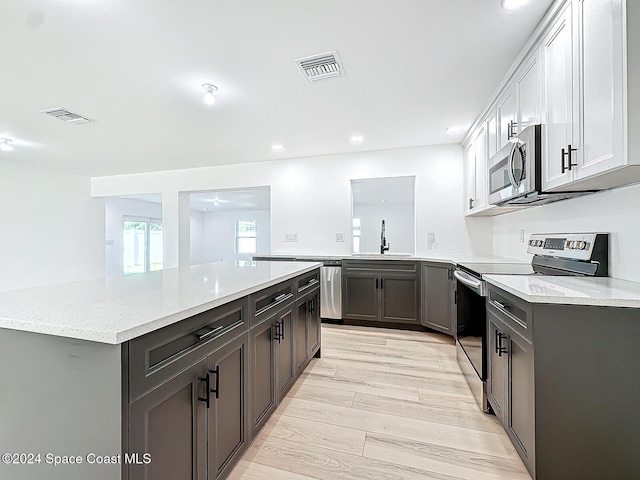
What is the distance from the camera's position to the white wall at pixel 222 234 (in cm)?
1050

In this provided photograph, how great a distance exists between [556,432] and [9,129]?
5.31 meters

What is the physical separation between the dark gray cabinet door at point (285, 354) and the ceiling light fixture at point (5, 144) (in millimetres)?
4296

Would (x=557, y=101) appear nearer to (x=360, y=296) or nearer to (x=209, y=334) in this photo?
(x=209, y=334)

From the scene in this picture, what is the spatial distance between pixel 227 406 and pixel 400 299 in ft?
8.81

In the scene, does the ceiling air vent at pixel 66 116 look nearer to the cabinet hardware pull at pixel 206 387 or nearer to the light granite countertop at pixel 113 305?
the light granite countertop at pixel 113 305

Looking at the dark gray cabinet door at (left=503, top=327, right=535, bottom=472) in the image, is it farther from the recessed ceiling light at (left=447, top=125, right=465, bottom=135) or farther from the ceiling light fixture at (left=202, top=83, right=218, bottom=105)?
the ceiling light fixture at (left=202, top=83, right=218, bottom=105)

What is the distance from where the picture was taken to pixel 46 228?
514 cm

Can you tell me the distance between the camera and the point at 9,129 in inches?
130

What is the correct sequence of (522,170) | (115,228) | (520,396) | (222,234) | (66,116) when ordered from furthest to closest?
(222,234) → (115,228) → (66,116) → (522,170) → (520,396)

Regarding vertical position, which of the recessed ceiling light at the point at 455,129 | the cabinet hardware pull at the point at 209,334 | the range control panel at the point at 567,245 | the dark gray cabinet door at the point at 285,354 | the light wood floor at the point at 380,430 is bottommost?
the light wood floor at the point at 380,430

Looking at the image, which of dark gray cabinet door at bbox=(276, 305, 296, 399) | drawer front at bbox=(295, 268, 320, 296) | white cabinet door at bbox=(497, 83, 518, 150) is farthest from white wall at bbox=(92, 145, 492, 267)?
dark gray cabinet door at bbox=(276, 305, 296, 399)

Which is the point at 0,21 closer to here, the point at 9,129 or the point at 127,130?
the point at 127,130

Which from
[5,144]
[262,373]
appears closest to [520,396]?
[262,373]

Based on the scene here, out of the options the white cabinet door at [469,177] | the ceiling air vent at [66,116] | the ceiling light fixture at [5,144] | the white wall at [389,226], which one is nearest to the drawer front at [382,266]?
the white cabinet door at [469,177]
